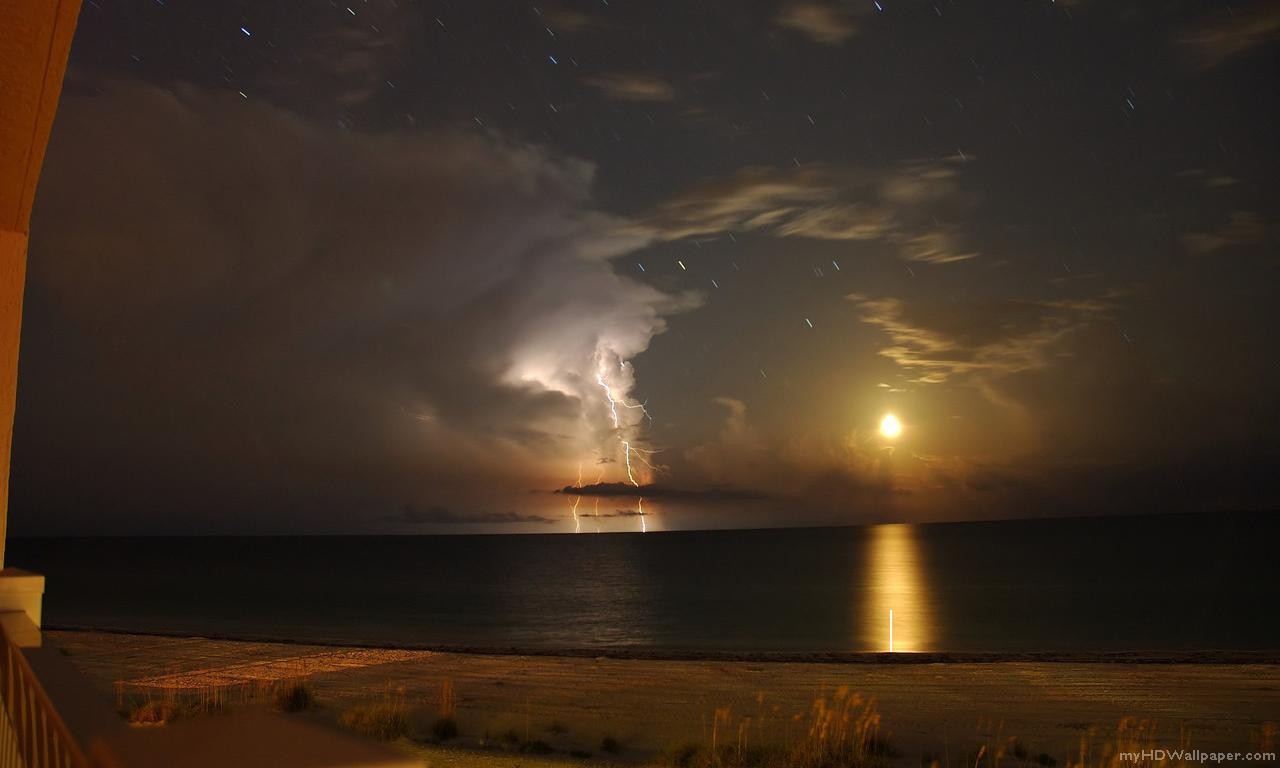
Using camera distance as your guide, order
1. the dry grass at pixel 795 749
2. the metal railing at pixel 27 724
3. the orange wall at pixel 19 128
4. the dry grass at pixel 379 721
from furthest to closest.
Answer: the dry grass at pixel 379 721 → the dry grass at pixel 795 749 → the orange wall at pixel 19 128 → the metal railing at pixel 27 724

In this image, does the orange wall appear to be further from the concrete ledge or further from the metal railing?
the metal railing

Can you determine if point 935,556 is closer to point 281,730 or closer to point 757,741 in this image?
point 757,741

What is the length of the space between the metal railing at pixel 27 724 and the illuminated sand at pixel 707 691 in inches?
262

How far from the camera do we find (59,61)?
10.9 feet

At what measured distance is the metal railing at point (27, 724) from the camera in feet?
5.50

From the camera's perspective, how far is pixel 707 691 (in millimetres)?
16406

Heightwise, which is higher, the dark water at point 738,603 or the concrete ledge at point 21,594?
the concrete ledge at point 21,594

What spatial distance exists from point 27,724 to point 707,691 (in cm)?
1510

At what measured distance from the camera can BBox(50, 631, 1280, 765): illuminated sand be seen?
40.2ft

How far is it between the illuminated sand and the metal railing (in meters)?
6.65

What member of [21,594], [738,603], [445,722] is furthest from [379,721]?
[738,603]

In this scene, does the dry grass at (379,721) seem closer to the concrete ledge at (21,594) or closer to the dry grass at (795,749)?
the dry grass at (795,749)

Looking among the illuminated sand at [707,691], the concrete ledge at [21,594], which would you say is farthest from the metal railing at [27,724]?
the illuminated sand at [707,691]

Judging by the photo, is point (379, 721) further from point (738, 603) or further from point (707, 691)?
point (738, 603)
